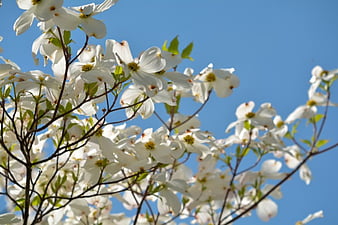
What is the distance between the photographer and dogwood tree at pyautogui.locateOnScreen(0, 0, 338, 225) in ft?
2.16

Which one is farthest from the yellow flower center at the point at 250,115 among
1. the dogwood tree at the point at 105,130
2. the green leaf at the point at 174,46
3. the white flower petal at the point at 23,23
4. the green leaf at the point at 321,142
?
the white flower petal at the point at 23,23

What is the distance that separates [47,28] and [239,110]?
0.65 meters

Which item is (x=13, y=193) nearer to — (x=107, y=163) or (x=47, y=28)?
(x=107, y=163)

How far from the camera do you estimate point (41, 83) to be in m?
0.68

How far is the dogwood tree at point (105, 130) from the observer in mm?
659

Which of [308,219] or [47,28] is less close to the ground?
[47,28]

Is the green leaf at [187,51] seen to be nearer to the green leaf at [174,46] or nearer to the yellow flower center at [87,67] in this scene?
the green leaf at [174,46]

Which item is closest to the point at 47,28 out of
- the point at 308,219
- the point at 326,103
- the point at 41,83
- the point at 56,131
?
the point at 41,83

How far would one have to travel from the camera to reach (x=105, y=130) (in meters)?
0.89

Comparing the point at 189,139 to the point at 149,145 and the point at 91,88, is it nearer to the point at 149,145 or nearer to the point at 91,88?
the point at 149,145

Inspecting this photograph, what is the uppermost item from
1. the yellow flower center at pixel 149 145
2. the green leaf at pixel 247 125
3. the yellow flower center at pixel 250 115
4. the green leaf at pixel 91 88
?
the yellow flower center at pixel 250 115

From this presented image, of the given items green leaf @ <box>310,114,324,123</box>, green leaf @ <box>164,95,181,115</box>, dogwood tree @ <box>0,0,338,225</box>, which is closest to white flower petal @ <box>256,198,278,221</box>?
dogwood tree @ <box>0,0,338,225</box>

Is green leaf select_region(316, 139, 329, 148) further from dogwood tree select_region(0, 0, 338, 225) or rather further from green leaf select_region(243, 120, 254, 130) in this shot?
green leaf select_region(243, 120, 254, 130)

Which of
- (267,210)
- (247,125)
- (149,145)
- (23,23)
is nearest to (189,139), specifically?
(149,145)
